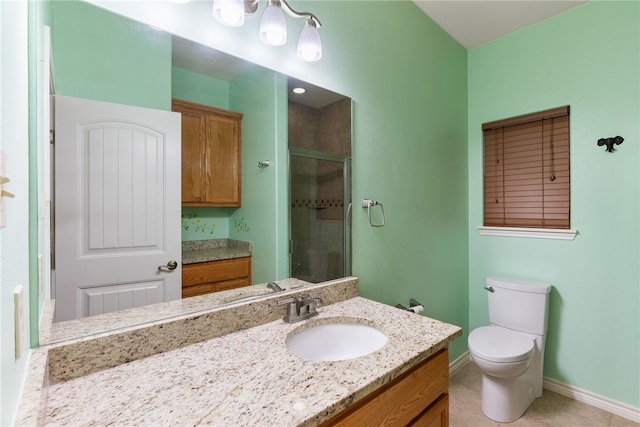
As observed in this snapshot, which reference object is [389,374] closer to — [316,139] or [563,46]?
[316,139]

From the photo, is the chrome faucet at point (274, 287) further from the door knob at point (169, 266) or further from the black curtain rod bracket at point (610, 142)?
the black curtain rod bracket at point (610, 142)

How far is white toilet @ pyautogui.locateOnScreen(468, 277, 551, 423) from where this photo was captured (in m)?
1.76

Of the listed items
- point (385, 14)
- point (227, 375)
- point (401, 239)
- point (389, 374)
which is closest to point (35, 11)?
point (227, 375)

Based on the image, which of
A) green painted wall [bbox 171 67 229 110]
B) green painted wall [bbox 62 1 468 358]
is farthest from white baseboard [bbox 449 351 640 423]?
green painted wall [bbox 171 67 229 110]

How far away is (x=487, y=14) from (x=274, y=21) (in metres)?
1.70

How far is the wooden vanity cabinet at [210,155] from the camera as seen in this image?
105 cm

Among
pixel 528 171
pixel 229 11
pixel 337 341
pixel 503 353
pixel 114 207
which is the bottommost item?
pixel 503 353

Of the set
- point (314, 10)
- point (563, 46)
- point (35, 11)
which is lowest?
point (35, 11)

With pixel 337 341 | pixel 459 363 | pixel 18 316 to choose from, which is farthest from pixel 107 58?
pixel 459 363

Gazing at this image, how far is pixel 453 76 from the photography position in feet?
7.77

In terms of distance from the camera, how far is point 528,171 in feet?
7.41

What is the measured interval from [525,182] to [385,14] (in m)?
1.55

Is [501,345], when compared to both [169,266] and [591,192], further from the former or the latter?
[169,266]

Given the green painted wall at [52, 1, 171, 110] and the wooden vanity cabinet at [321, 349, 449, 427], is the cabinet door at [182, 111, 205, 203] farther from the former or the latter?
the wooden vanity cabinet at [321, 349, 449, 427]
